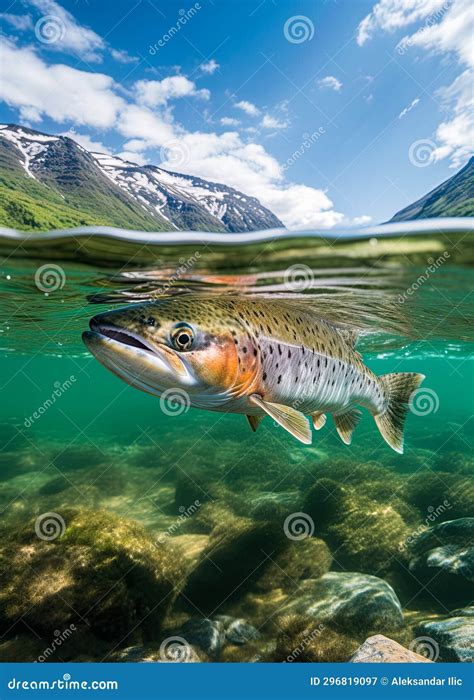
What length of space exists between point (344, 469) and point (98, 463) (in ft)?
43.3

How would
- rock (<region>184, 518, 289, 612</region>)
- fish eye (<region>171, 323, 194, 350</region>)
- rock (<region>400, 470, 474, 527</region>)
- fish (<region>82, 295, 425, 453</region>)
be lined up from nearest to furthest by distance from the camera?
fish (<region>82, 295, 425, 453</region>) < fish eye (<region>171, 323, 194, 350</region>) < rock (<region>184, 518, 289, 612</region>) < rock (<region>400, 470, 474, 527</region>)

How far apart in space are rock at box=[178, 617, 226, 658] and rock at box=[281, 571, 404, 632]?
4.06 feet

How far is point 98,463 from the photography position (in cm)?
2230

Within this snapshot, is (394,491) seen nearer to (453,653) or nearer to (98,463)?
(453,653)

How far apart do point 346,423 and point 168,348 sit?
409cm

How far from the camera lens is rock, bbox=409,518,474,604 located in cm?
874

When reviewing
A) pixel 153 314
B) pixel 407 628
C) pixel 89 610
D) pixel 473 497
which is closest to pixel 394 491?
pixel 473 497

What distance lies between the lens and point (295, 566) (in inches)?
343

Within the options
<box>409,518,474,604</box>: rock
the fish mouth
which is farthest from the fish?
<box>409,518,474,604</box>: rock

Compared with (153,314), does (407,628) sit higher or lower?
lower

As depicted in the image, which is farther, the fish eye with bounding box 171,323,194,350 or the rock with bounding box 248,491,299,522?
the rock with bounding box 248,491,299,522

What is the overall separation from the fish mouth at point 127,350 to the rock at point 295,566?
7096mm

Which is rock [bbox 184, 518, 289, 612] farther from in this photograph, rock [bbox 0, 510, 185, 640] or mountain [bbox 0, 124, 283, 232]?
mountain [bbox 0, 124, 283, 232]

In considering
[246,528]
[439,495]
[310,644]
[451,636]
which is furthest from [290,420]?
[439,495]
